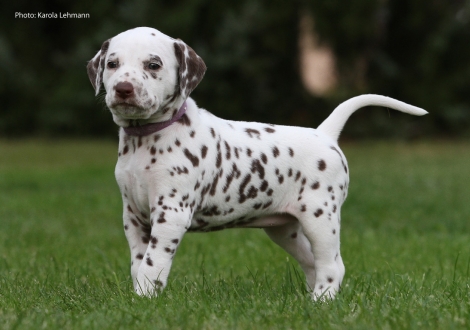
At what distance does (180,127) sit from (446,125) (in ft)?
67.5

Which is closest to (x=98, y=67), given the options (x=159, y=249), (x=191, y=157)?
(x=191, y=157)

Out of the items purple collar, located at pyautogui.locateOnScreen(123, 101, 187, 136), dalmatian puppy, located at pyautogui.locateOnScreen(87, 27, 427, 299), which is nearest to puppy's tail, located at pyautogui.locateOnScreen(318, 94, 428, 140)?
dalmatian puppy, located at pyautogui.locateOnScreen(87, 27, 427, 299)

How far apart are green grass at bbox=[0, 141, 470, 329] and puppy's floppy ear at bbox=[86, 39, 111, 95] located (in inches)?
50.4

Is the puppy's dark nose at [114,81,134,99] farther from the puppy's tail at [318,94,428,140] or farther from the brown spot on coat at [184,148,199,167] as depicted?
the puppy's tail at [318,94,428,140]

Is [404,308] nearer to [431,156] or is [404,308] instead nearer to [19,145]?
[431,156]

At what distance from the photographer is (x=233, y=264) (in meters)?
6.84

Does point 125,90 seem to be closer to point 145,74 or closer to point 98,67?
point 145,74

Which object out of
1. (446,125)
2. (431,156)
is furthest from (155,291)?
(446,125)

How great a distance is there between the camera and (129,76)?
4.52 m

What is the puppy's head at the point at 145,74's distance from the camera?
14.8ft

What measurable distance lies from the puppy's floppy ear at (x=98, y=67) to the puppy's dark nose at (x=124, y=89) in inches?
14.6

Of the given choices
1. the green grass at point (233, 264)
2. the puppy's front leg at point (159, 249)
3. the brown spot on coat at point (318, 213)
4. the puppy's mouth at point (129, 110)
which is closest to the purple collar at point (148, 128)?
the puppy's mouth at point (129, 110)

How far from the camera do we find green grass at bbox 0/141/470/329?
412cm

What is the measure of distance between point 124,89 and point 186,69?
1.76 feet
